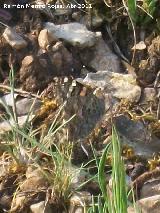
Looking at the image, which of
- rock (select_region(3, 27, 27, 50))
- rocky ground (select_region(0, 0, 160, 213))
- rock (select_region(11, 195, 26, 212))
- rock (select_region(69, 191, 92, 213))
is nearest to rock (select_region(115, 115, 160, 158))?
rocky ground (select_region(0, 0, 160, 213))

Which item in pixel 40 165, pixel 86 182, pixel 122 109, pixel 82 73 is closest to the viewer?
pixel 86 182

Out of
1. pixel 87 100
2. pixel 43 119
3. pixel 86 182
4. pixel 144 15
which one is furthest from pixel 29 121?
pixel 144 15

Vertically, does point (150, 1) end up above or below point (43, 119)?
above

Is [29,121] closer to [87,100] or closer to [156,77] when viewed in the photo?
[87,100]

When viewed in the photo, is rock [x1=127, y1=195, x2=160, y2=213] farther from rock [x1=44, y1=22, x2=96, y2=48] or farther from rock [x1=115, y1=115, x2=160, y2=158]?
rock [x1=44, y1=22, x2=96, y2=48]

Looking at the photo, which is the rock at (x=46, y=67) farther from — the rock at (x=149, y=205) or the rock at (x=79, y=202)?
the rock at (x=149, y=205)

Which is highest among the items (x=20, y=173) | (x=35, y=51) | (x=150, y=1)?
(x=150, y=1)
